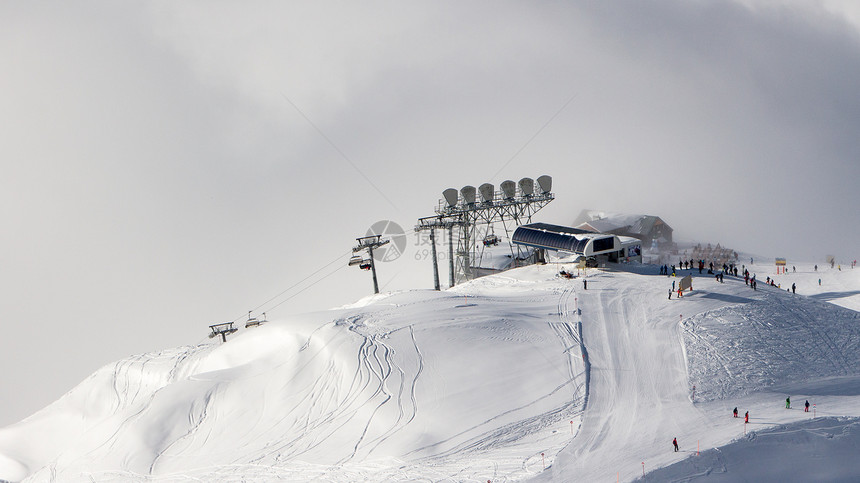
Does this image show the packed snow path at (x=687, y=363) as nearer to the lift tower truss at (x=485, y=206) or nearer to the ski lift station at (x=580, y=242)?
the ski lift station at (x=580, y=242)

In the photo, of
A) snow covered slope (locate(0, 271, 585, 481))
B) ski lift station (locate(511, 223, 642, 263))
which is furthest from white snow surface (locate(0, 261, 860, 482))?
ski lift station (locate(511, 223, 642, 263))

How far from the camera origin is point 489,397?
116ft

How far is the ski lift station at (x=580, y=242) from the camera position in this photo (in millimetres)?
55344

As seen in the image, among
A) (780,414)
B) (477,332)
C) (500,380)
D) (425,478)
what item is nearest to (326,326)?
(477,332)

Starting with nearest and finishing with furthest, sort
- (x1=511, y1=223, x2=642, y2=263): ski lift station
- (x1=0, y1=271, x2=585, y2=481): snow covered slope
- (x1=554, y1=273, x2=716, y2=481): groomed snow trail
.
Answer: (x1=554, y1=273, x2=716, y2=481): groomed snow trail → (x1=0, y1=271, x2=585, y2=481): snow covered slope → (x1=511, y1=223, x2=642, y2=263): ski lift station

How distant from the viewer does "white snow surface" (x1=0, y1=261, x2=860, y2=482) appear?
98.5 ft

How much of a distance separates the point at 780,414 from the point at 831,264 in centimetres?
5040

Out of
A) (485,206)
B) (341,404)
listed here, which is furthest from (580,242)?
(341,404)

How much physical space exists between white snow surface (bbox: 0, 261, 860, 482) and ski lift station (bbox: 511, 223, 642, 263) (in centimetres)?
542

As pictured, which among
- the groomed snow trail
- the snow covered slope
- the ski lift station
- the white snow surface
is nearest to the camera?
the groomed snow trail

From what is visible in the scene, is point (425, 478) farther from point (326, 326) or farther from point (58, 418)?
point (58, 418)

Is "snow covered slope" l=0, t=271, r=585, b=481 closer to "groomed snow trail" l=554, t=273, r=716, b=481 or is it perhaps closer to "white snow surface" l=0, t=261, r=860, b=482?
"white snow surface" l=0, t=261, r=860, b=482

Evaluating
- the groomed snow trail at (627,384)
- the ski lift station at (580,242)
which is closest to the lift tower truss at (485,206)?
the ski lift station at (580,242)

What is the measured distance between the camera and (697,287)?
49.9 meters
